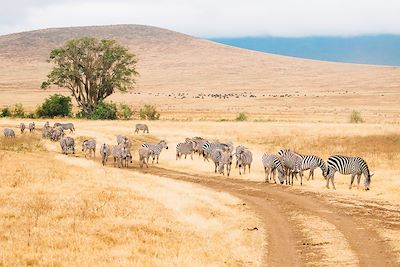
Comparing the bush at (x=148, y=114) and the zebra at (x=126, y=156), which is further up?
the bush at (x=148, y=114)

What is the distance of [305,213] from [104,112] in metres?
60.9

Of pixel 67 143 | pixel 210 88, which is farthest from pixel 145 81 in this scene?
pixel 67 143

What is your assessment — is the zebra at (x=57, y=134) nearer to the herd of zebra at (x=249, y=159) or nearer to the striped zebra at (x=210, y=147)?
the herd of zebra at (x=249, y=159)

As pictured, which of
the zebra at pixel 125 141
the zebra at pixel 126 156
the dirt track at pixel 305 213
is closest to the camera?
the dirt track at pixel 305 213

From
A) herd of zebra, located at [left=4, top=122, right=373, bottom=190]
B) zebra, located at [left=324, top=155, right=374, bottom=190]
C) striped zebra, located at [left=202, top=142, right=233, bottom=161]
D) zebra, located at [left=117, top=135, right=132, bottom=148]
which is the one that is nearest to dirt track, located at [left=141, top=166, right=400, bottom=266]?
herd of zebra, located at [left=4, top=122, right=373, bottom=190]

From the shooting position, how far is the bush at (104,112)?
269 ft

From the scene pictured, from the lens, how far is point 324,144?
54312 millimetres

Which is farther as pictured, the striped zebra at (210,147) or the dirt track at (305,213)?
the striped zebra at (210,147)

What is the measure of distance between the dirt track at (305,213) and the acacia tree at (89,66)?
171 feet

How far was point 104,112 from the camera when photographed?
82.1 meters

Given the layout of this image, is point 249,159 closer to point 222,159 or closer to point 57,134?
point 222,159

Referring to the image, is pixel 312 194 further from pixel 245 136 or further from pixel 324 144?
pixel 245 136

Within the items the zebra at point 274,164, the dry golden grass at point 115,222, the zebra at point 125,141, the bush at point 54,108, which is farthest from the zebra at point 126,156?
the bush at point 54,108

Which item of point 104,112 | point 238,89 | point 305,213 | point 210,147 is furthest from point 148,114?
point 238,89
